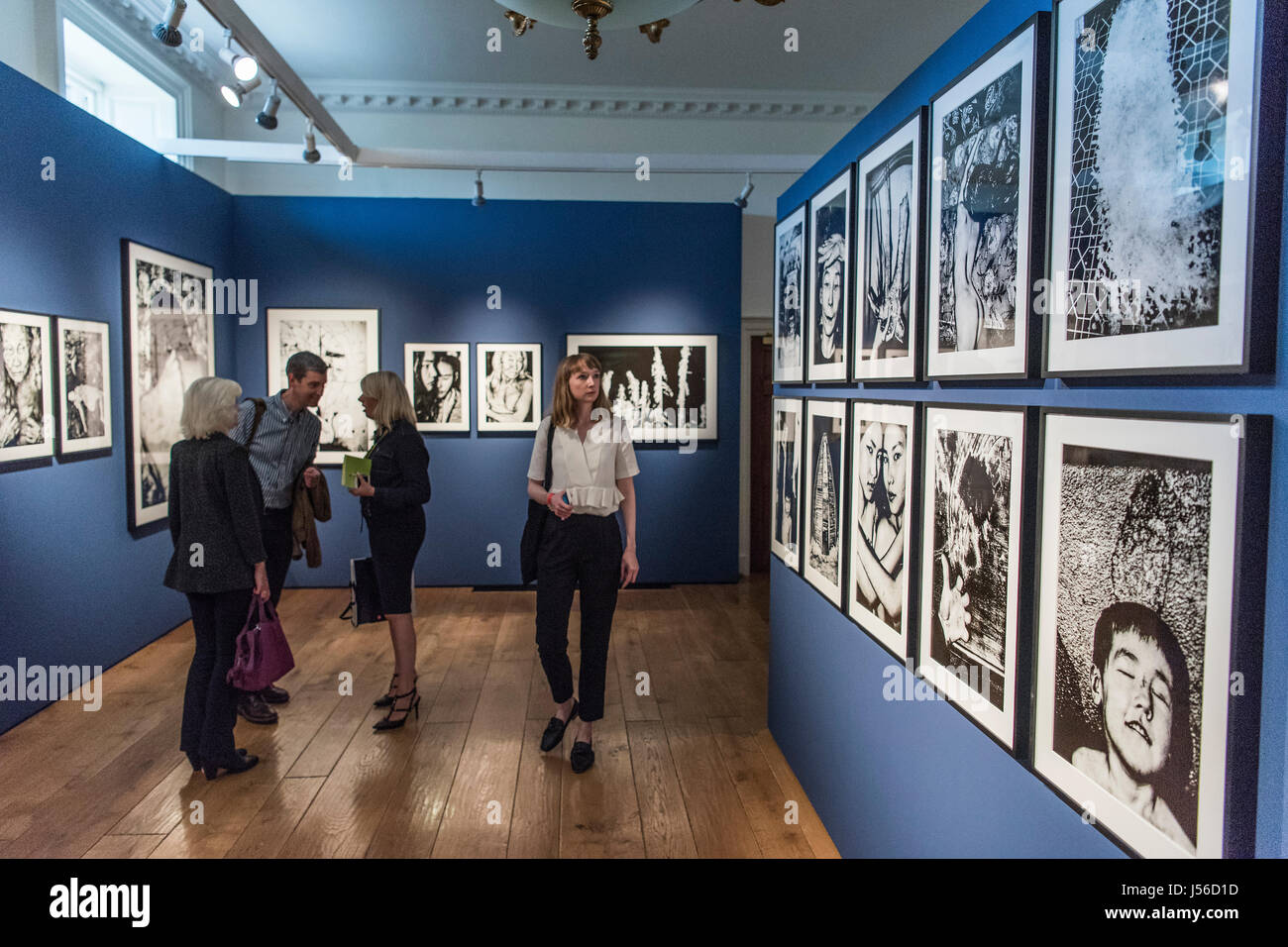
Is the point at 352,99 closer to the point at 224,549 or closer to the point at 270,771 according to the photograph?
the point at 224,549

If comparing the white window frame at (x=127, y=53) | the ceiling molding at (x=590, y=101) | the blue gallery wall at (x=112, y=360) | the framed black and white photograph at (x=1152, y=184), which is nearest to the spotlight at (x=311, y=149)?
the blue gallery wall at (x=112, y=360)

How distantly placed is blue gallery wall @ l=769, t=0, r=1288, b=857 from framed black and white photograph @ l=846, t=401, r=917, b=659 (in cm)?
8

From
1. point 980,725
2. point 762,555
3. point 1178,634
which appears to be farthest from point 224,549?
point 762,555

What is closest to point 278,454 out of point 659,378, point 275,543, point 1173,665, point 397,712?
point 275,543

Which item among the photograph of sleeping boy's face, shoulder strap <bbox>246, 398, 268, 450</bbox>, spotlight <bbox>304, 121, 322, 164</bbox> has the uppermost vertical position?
spotlight <bbox>304, 121, 322, 164</bbox>

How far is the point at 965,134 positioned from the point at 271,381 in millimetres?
7050

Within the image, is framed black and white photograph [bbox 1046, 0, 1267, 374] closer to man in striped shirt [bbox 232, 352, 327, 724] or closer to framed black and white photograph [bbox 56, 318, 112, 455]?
man in striped shirt [bbox 232, 352, 327, 724]

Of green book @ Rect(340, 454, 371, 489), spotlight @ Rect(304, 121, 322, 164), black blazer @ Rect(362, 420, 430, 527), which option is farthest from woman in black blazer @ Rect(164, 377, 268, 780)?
spotlight @ Rect(304, 121, 322, 164)

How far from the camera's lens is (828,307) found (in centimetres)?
344

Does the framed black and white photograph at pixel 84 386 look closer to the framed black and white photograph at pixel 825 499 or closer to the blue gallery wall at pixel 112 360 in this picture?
the blue gallery wall at pixel 112 360

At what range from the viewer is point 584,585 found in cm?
385

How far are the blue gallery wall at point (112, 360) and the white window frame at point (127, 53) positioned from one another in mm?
741

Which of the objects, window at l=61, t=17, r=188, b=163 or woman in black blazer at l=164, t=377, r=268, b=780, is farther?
window at l=61, t=17, r=188, b=163

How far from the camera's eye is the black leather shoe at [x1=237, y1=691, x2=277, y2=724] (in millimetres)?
4559
